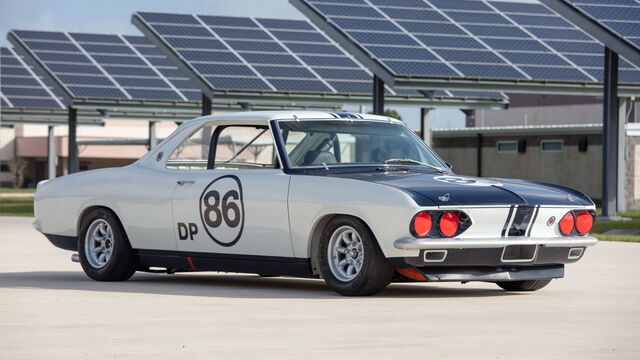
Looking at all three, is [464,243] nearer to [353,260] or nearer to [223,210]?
[353,260]

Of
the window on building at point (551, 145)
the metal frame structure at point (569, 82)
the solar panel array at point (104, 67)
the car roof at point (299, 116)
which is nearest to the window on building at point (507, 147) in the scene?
the window on building at point (551, 145)

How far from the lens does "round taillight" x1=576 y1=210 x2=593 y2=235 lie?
1003cm

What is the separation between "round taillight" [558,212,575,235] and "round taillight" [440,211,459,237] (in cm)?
110

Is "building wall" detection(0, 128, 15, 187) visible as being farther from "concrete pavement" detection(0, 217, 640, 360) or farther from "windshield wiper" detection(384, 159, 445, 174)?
"windshield wiper" detection(384, 159, 445, 174)

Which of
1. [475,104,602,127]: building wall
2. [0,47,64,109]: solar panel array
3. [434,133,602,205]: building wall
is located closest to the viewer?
[0,47,64,109]: solar panel array

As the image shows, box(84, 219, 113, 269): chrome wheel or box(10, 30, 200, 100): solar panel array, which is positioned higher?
box(10, 30, 200, 100): solar panel array

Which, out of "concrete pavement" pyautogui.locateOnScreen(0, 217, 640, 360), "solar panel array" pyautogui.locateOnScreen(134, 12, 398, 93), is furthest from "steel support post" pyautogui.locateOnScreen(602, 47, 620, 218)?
"concrete pavement" pyautogui.locateOnScreen(0, 217, 640, 360)

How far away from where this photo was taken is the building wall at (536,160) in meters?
39.6

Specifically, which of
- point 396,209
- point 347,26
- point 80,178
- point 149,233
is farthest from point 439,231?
point 347,26

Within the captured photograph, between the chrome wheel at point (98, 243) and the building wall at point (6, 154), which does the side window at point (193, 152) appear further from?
the building wall at point (6, 154)

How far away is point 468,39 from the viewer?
85.9ft

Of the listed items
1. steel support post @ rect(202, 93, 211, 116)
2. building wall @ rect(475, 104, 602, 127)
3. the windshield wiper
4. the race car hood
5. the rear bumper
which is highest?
building wall @ rect(475, 104, 602, 127)

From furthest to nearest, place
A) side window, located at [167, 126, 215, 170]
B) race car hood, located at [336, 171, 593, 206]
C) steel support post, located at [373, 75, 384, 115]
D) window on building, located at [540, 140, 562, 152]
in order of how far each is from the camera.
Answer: window on building, located at [540, 140, 562, 152] < steel support post, located at [373, 75, 384, 115] < side window, located at [167, 126, 215, 170] < race car hood, located at [336, 171, 593, 206]

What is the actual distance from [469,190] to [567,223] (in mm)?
1002
